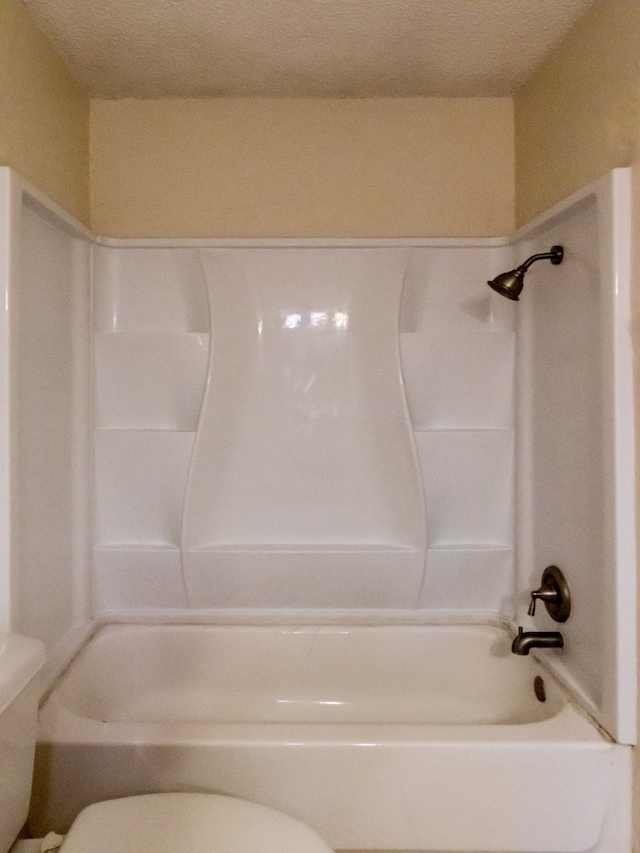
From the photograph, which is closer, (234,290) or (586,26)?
(586,26)

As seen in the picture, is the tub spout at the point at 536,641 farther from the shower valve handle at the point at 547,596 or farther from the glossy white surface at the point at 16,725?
the glossy white surface at the point at 16,725

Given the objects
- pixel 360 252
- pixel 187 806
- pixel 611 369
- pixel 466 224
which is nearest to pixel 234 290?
pixel 360 252

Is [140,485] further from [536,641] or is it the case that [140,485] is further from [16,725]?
[536,641]

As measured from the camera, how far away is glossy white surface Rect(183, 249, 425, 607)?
1.77 metres

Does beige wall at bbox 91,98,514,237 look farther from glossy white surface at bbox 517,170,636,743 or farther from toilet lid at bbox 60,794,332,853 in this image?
toilet lid at bbox 60,794,332,853

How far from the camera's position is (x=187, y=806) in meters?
1.06

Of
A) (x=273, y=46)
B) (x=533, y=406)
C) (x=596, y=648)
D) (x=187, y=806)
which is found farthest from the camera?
(x=533, y=406)

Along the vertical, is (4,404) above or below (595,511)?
above

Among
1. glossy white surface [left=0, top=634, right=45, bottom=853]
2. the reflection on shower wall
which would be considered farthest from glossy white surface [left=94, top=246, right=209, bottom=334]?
glossy white surface [left=0, top=634, right=45, bottom=853]

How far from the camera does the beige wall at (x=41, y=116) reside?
4.15 feet

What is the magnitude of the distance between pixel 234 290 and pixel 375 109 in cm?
66

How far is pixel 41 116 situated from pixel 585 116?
1244 millimetres

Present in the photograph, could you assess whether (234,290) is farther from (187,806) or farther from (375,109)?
(187,806)

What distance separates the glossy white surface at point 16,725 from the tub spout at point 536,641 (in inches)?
39.6
